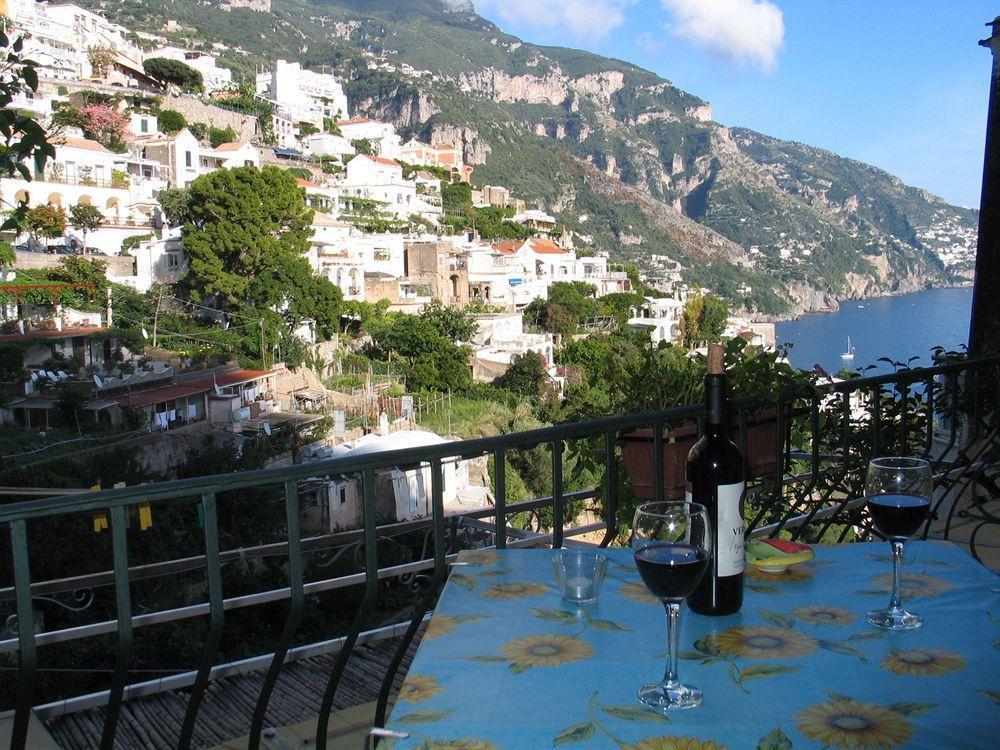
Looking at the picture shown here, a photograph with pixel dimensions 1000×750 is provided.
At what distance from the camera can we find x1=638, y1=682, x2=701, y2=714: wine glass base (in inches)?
31.3

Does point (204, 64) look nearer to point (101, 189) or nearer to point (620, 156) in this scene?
point (101, 189)

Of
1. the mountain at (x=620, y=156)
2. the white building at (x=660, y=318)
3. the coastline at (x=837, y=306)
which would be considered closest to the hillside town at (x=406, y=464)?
the white building at (x=660, y=318)

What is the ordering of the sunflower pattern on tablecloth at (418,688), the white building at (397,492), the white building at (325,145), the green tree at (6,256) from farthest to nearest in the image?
the white building at (325,145)
the green tree at (6,256)
the white building at (397,492)
the sunflower pattern on tablecloth at (418,688)

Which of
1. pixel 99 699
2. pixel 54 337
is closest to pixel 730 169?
pixel 54 337

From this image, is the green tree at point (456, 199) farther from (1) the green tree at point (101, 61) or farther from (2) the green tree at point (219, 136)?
(1) the green tree at point (101, 61)

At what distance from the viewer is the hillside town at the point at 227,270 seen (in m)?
19.0

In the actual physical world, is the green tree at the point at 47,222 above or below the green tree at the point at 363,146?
below

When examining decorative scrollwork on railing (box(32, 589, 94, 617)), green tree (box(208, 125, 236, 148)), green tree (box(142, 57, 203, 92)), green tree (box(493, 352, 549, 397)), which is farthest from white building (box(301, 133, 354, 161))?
decorative scrollwork on railing (box(32, 589, 94, 617))

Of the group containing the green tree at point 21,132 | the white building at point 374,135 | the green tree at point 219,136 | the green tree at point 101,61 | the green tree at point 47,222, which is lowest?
the green tree at point 21,132

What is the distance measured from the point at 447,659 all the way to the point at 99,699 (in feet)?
4.98

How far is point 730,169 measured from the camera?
114375 mm

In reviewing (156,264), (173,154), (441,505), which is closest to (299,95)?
(173,154)

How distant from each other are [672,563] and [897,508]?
414 millimetres

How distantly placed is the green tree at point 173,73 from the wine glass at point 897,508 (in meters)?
50.3
